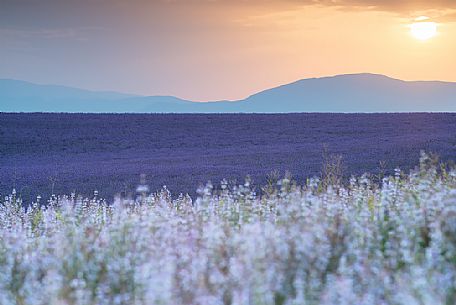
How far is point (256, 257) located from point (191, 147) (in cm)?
2298

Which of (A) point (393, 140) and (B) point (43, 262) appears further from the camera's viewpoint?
(A) point (393, 140)

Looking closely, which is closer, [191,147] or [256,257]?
[256,257]

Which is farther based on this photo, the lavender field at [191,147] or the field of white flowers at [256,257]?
the lavender field at [191,147]

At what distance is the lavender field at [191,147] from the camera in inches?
702

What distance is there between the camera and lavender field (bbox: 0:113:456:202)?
17.8 m

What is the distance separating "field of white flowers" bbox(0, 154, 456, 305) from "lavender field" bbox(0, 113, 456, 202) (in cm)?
753

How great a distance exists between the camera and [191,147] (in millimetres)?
27328

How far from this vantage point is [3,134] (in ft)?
100

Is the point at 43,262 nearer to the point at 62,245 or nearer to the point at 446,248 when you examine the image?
the point at 62,245

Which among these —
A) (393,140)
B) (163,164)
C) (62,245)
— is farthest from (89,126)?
(62,245)

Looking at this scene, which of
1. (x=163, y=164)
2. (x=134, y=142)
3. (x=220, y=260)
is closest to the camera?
(x=220, y=260)

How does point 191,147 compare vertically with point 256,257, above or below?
below

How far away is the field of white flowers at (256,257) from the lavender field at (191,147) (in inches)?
297

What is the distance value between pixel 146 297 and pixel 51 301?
687 mm
